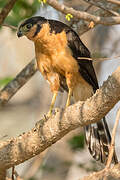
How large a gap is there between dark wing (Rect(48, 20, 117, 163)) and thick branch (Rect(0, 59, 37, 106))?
1141 mm

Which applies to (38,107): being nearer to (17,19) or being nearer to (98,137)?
(17,19)

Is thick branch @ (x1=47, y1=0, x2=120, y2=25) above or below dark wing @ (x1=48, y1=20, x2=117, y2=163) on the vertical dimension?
above

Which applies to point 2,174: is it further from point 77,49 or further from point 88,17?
point 88,17

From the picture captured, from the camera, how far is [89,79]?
5.89 m

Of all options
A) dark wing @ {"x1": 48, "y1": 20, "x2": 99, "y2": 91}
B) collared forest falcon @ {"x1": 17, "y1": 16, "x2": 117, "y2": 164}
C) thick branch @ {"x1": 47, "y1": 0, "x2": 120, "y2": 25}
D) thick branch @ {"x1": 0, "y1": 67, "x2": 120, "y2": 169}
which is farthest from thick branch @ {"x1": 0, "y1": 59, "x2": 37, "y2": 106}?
thick branch @ {"x1": 47, "y1": 0, "x2": 120, "y2": 25}

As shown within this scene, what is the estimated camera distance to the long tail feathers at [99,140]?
19.6 feet

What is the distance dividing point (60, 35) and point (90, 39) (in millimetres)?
4589

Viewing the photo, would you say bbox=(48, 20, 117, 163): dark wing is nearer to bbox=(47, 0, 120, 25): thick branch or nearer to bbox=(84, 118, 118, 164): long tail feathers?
bbox=(84, 118, 118, 164): long tail feathers

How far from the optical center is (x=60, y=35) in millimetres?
5555

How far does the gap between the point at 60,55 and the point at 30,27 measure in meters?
0.52

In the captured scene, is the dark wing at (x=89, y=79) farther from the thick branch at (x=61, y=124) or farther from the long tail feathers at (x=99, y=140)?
the thick branch at (x=61, y=124)

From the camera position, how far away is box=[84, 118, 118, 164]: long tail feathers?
5.96 m

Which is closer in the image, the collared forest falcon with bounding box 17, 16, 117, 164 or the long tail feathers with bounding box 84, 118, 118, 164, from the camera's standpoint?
the collared forest falcon with bounding box 17, 16, 117, 164

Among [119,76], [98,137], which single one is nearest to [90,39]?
[98,137]
